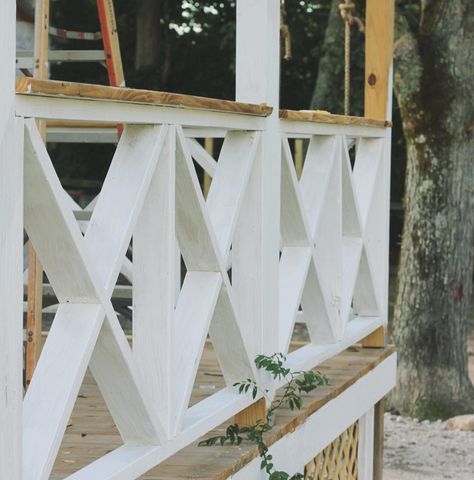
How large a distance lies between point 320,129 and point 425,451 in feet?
16.6

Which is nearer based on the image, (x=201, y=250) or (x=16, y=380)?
(x=16, y=380)

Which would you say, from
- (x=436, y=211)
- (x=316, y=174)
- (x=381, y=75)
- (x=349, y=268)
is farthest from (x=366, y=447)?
(x=436, y=211)

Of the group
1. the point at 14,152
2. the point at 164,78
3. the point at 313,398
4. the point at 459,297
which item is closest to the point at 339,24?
the point at 164,78

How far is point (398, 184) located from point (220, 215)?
1731 cm

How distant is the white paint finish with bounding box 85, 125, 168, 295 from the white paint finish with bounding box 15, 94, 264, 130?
2.1 inches

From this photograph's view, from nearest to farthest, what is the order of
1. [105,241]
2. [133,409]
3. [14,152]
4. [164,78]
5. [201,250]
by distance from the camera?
[14,152] < [105,241] < [133,409] < [201,250] < [164,78]

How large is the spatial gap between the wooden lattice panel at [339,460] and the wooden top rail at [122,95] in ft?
5.29

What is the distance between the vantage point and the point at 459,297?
32.4ft

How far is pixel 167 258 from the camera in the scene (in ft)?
9.48

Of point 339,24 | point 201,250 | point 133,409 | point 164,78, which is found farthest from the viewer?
point 164,78

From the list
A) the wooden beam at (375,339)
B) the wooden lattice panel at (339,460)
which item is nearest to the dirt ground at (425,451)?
the wooden beam at (375,339)

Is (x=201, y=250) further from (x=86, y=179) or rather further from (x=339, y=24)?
(x=86, y=179)

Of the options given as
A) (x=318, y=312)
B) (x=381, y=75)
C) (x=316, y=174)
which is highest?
(x=381, y=75)

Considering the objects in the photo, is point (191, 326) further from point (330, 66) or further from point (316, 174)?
point (330, 66)
